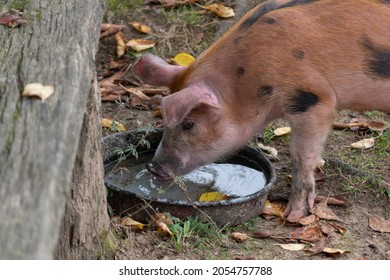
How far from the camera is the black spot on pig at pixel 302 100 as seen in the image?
14.3 feet

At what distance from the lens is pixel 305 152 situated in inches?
177

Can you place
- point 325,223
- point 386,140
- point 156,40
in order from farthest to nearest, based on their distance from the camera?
point 156,40, point 386,140, point 325,223

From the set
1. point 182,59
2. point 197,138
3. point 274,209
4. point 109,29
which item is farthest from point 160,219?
point 109,29

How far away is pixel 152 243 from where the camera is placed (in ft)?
13.1

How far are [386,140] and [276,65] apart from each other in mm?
1540

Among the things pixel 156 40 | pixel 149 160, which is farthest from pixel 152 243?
pixel 156 40

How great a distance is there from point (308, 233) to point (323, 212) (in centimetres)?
26

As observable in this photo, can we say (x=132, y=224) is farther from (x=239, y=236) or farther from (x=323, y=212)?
(x=323, y=212)

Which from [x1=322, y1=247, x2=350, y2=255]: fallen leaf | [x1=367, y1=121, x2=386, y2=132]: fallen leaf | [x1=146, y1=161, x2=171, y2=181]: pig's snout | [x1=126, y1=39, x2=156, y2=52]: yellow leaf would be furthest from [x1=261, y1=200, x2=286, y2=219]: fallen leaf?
[x1=126, y1=39, x2=156, y2=52]: yellow leaf

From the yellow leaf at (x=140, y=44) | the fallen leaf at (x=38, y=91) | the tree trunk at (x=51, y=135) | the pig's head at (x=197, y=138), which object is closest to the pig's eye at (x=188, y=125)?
the pig's head at (x=197, y=138)

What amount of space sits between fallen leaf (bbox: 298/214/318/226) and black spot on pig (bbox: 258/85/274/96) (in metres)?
0.76

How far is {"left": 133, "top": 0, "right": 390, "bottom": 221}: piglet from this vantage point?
4371 millimetres

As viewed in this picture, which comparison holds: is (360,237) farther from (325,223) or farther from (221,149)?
(221,149)

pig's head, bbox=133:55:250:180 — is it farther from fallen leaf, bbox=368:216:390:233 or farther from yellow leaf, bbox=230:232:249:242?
fallen leaf, bbox=368:216:390:233
